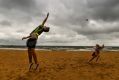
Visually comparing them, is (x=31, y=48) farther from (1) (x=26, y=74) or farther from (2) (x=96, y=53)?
(2) (x=96, y=53)

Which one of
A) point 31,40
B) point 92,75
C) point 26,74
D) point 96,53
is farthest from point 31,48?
point 96,53

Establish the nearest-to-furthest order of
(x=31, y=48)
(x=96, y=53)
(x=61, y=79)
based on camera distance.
A: 1. (x=61, y=79)
2. (x=31, y=48)
3. (x=96, y=53)

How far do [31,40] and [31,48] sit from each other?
0.37m

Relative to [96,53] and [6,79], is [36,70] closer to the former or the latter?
[6,79]

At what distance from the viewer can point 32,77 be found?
10172 mm

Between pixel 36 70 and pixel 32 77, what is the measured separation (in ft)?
3.86

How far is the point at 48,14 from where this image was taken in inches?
433

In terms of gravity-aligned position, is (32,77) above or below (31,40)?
below

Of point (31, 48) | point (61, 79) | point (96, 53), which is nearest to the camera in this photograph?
point (61, 79)

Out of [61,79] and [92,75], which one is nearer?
[61,79]

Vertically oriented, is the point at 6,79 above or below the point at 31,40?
below

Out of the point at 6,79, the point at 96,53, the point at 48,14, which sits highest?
A: the point at 48,14

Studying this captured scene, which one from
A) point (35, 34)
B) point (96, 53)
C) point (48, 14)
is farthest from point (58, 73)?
point (96, 53)

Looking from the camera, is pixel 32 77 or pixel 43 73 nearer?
pixel 32 77
